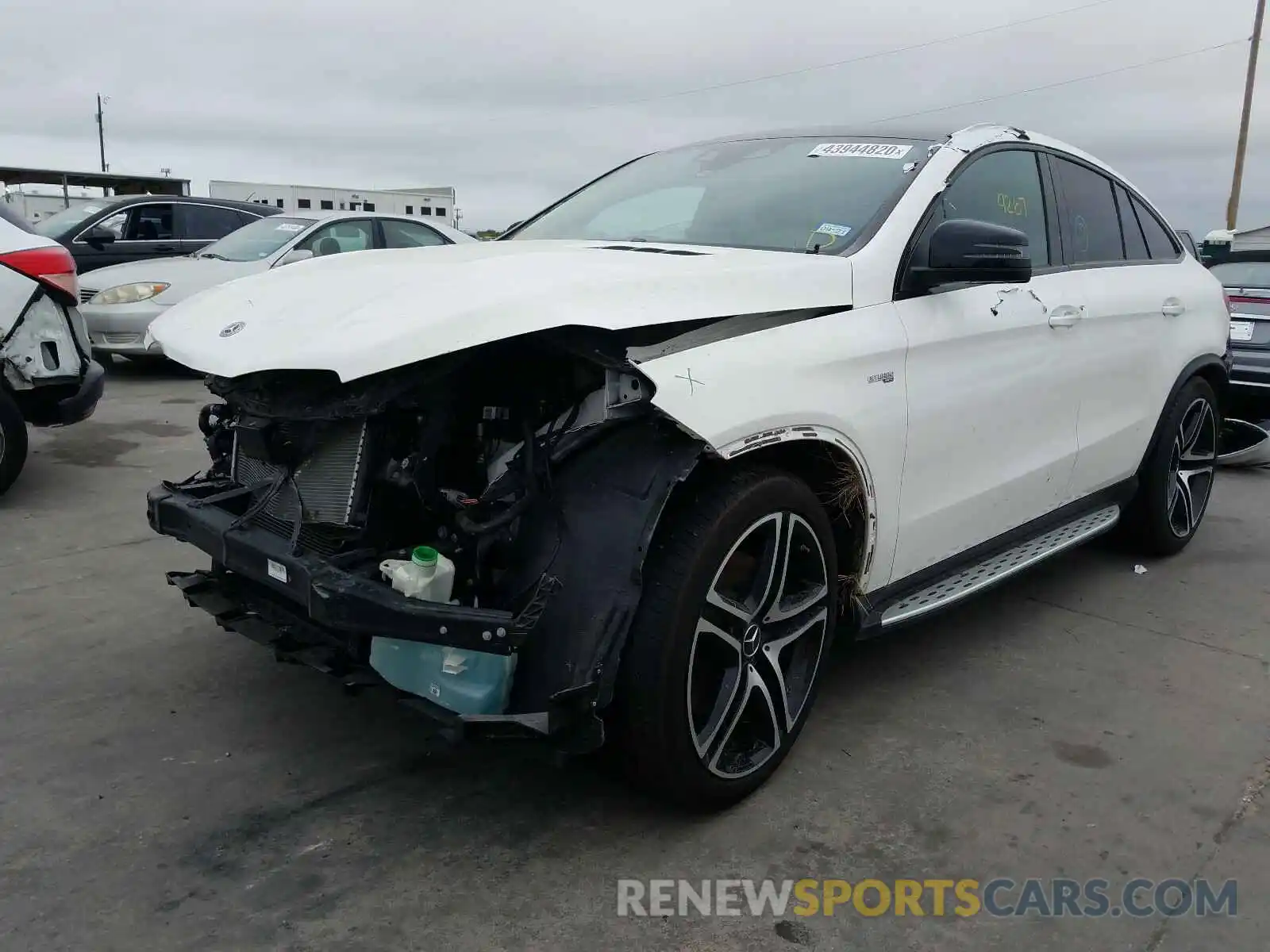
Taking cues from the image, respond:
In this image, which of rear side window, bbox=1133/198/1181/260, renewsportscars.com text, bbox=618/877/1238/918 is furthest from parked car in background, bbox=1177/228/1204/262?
renewsportscars.com text, bbox=618/877/1238/918

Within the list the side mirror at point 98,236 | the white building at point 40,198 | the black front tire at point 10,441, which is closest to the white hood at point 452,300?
the black front tire at point 10,441

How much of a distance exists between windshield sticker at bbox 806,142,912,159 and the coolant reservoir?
2082mm

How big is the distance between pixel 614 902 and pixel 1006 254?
210 cm

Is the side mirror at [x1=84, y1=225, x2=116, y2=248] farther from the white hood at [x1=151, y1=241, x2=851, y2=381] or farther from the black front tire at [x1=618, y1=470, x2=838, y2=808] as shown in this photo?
the black front tire at [x1=618, y1=470, x2=838, y2=808]

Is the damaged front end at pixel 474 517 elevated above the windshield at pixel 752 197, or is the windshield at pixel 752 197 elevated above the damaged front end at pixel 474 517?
the windshield at pixel 752 197

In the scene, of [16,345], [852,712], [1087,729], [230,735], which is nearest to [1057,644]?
[1087,729]

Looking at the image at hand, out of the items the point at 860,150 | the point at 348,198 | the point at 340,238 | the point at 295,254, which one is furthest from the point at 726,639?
the point at 348,198

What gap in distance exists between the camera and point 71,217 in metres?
11.3

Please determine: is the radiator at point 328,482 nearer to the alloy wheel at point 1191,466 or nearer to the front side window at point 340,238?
the alloy wheel at point 1191,466

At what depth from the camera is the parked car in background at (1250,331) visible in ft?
25.1

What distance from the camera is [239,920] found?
2256 millimetres

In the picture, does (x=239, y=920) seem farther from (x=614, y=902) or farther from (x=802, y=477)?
(x=802, y=477)

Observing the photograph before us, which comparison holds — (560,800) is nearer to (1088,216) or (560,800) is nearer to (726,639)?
(726,639)

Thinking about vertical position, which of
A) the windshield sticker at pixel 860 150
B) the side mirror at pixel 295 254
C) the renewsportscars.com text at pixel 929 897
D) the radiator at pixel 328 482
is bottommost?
A: the renewsportscars.com text at pixel 929 897
